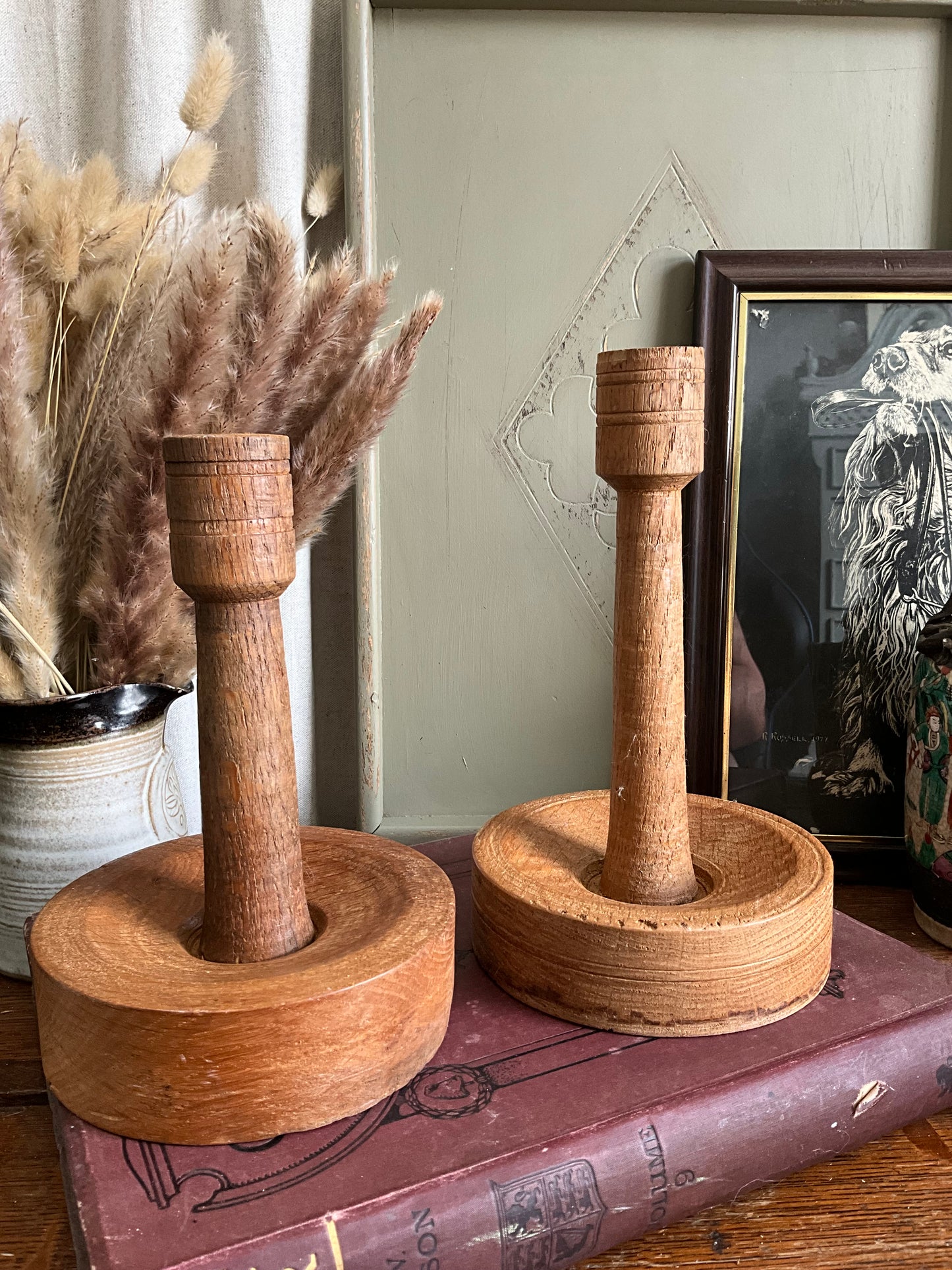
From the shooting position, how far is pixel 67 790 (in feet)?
1.82

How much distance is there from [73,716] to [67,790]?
0.15ft

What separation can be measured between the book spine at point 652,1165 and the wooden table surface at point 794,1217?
0.01 metres

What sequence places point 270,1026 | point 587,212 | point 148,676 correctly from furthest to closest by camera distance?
1. point 587,212
2. point 148,676
3. point 270,1026

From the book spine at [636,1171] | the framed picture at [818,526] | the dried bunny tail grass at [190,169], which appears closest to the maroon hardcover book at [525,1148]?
the book spine at [636,1171]

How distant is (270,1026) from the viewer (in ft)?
1.16

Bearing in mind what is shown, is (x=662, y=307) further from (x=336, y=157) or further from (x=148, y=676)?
(x=148, y=676)

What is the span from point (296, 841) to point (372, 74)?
525 mm

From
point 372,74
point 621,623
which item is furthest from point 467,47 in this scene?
point 621,623

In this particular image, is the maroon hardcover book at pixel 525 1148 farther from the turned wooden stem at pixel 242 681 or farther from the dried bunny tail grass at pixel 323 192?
the dried bunny tail grass at pixel 323 192

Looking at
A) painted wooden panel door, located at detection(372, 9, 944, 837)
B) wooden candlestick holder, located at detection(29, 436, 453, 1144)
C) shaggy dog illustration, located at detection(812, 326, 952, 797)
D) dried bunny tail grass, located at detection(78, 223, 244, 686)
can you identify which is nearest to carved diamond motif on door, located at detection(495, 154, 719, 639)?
painted wooden panel door, located at detection(372, 9, 944, 837)

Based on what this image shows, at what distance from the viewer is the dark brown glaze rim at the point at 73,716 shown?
0.54 metres

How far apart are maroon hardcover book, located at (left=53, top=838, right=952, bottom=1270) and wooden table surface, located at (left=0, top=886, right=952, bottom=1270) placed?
14 mm
